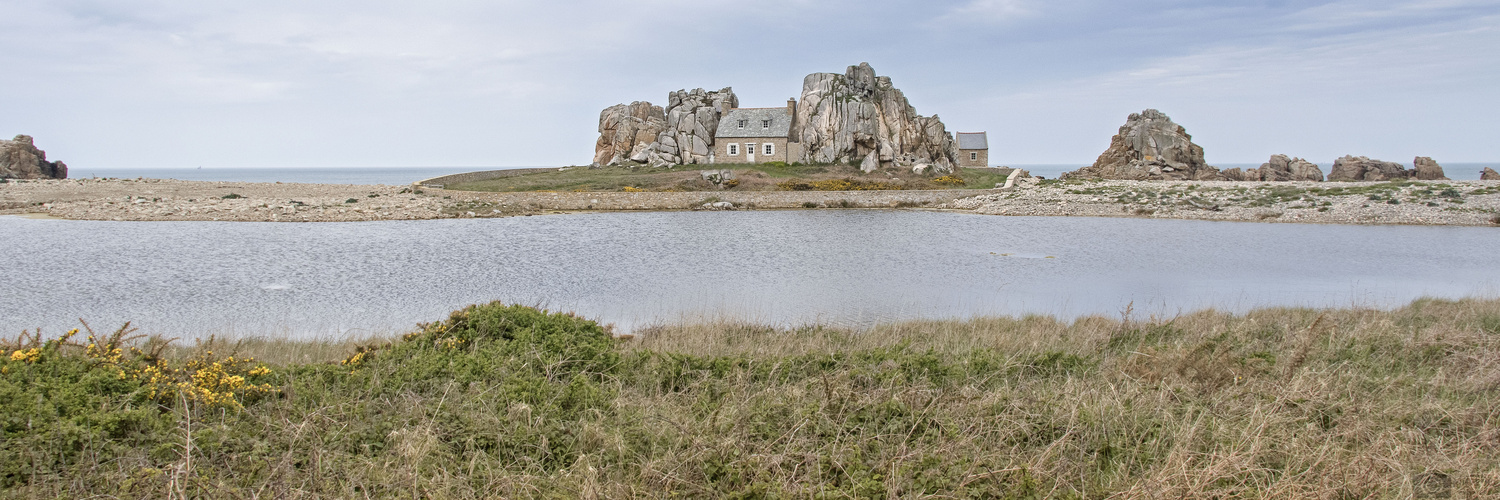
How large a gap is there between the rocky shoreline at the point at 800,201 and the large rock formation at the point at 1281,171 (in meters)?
13.5

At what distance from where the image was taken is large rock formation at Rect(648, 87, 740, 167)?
209 feet

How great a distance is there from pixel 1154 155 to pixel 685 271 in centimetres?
5374

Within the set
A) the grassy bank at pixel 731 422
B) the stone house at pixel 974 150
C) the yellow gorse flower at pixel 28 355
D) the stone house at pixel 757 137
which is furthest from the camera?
the stone house at pixel 974 150

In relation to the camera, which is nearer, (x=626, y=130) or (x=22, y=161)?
(x=22, y=161)

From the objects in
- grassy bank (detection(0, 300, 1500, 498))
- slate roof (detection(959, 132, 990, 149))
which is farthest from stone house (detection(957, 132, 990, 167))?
grassy bank (detection(0, 300, 1500, 498))

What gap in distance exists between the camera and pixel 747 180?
5394 centimetres

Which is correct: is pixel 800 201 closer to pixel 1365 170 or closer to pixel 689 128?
pixel 689 128

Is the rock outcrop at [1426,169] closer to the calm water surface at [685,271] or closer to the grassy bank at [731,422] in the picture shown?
the calm water surface at [685,271]

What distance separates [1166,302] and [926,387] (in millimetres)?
11091

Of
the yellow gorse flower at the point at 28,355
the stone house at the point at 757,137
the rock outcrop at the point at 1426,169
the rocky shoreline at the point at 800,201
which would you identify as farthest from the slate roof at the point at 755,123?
the yellow gorse flower at the point at 28,355

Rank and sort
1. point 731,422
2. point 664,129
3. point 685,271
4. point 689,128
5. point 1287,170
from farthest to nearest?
point 664,129
point 689,128
point 1287,170
point 685,271
point 731,422

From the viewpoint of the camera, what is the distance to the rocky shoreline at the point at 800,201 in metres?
37.6

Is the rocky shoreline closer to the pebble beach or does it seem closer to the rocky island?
the pebble beach

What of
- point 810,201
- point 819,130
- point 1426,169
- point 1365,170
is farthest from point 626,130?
point 1426,169
